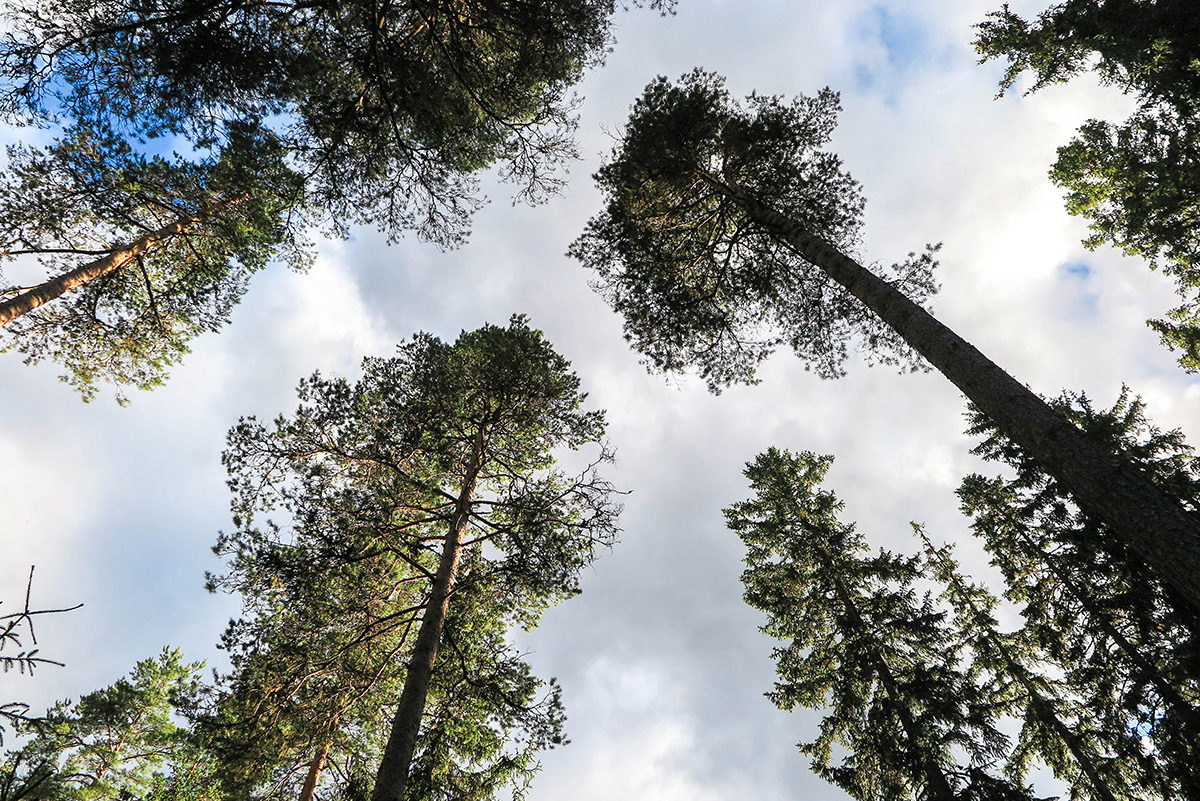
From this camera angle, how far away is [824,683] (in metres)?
13.0

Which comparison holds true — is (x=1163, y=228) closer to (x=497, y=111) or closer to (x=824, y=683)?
(x=824, y=683)

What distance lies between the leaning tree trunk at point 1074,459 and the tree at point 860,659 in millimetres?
7299

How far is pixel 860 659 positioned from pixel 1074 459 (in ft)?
28.6

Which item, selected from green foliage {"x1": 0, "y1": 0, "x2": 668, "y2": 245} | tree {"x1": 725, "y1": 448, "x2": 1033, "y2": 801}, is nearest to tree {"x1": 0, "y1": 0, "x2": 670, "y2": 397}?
green foliage {"x1": 0, "y1": 0, "x2": 668, "y2": 245}

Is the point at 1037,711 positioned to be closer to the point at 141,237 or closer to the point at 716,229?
the point at 716,229

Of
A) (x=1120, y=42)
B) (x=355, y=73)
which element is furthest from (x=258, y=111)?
(x=1120, y=42)

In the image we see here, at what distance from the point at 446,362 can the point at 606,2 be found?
26.8ft

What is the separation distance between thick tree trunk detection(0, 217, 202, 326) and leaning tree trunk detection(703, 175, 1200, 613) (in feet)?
44.4

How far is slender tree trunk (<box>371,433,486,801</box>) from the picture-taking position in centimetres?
670

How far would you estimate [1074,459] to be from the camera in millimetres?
5070

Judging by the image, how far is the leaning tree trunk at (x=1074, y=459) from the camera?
4375 mm

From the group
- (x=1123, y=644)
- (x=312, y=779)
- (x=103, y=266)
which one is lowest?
(x=312, y=779)

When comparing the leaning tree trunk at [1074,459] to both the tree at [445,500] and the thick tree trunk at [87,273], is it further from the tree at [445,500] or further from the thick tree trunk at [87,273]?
the thick tree trunk at [87,273]

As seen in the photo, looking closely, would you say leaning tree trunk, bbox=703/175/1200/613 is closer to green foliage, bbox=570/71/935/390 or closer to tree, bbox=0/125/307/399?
green foliage, bbox=570/71/935/390
